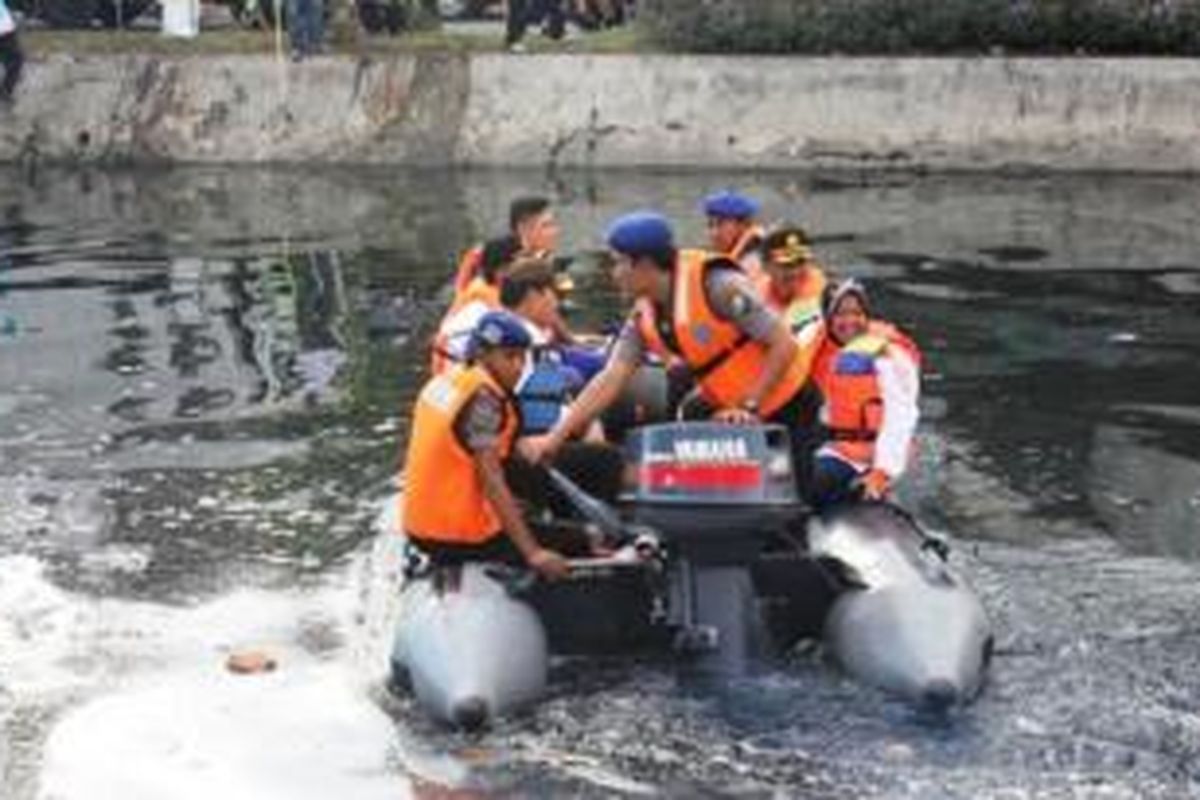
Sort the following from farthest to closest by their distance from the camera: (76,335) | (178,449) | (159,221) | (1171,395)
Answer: (159,221)
(76,335)
(1171,395)
(178,449)

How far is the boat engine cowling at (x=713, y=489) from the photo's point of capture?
8.69 meters

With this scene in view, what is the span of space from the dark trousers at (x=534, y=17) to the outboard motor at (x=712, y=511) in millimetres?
19948

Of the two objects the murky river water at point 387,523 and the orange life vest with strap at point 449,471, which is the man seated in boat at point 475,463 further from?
the murky river water at point 387,523

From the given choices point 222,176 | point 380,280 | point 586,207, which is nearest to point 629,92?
point 586,207

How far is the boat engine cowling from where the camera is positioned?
8.69 meters

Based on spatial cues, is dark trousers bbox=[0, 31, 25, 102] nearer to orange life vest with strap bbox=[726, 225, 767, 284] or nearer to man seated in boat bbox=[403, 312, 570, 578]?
orange life vest with strap bbox=[726, 225, 767, 284]

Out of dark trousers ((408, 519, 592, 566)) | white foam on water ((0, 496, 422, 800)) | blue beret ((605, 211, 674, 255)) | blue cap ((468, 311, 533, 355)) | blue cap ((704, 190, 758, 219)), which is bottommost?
white foam on water ((0, 496, 422, 800))

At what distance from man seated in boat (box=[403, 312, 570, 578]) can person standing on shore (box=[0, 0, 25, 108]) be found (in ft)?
67.3

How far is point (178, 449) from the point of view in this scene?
13781 millimetres

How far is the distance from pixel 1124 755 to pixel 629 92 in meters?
19.9

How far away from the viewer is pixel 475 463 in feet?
30.3

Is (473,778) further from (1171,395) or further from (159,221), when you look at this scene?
(159,221)

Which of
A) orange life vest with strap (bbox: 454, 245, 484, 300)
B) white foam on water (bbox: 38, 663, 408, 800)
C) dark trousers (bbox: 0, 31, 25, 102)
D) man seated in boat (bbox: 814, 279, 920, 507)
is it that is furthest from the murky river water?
dark trousers (bbox: 0, 31, 25, 102)

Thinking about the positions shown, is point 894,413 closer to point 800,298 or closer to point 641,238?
point 800,298
